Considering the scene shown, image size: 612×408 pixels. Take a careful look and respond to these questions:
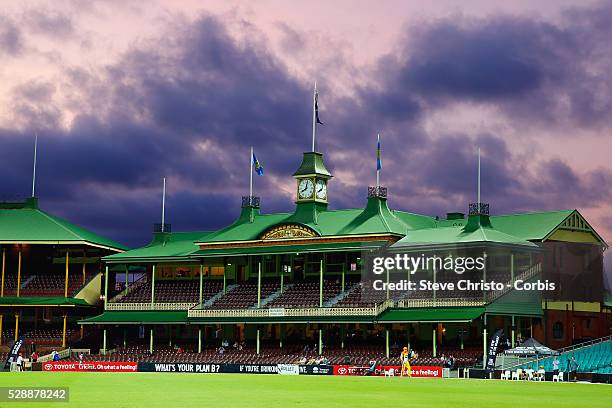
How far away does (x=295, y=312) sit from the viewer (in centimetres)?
8688

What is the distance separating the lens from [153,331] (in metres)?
97.1

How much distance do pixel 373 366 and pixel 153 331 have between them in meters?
30.9

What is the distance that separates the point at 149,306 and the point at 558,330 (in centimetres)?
3709

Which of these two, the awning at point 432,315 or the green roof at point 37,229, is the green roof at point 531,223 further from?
the green roof at point 37,229

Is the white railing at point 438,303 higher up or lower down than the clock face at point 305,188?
lower down

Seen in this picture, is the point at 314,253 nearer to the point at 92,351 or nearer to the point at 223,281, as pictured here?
the point at 223,281

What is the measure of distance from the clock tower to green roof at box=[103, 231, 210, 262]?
11644 mm

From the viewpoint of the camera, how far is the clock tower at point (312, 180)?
95125 millimetres

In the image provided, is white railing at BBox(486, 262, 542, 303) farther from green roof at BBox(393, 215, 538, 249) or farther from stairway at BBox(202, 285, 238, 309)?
stairway at BBox(202, 285, 238, 309)

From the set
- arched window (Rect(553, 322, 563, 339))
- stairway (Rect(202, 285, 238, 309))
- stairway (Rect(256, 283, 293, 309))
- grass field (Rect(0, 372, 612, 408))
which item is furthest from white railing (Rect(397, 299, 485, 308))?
grass field (Rect(0, 372, 612, 408))

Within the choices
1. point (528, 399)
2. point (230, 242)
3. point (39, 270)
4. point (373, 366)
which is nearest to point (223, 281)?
point (230, 242)

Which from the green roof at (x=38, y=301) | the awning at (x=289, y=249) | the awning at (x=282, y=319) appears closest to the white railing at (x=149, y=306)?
the awning at (x=282, y=319)

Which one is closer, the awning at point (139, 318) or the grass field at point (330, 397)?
the grass field at point (330, 397)

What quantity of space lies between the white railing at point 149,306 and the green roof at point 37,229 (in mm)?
7407
